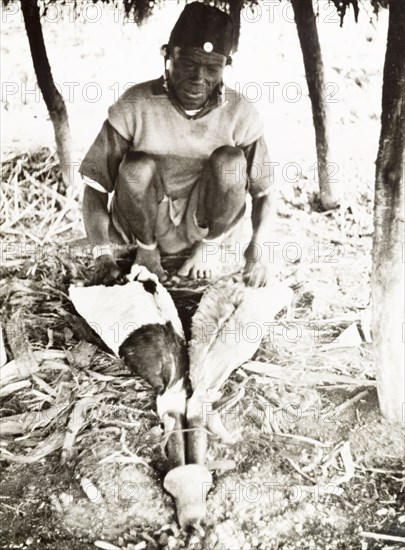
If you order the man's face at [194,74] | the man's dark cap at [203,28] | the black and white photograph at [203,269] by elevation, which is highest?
the man's dark cap at [203,28]

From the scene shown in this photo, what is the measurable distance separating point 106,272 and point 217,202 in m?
0.38

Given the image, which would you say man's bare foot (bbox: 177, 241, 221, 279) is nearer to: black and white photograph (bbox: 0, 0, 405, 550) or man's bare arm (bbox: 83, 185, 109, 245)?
black and white photograph (bbox: 0, 0, 405, 550)

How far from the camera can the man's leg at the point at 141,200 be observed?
59.2 inches

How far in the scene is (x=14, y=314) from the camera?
1.55 metres

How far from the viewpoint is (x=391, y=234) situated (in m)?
1.37

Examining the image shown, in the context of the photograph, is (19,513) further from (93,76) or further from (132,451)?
(93,76)

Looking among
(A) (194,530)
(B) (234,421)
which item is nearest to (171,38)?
(B) (234,421)

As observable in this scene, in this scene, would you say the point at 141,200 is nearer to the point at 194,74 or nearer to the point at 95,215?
the point at 95,215

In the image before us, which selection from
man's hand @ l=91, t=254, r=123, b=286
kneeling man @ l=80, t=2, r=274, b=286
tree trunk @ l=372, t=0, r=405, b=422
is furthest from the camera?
man's hand @ l=91, t=254, r=123, b=286

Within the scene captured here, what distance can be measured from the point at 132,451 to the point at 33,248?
645mm

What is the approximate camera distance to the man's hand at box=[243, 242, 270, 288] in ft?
5.11

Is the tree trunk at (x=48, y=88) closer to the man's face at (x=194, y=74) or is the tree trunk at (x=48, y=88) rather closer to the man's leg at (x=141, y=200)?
the man's leg at (x=141, y=200)

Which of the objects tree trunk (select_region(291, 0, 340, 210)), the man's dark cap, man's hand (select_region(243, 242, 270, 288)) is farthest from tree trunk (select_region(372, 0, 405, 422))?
the man's dark cap

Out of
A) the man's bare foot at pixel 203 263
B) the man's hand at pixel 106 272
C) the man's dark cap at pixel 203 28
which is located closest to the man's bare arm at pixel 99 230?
the man's hand at pixel 106 272
